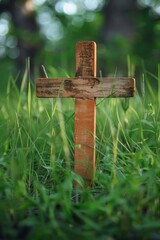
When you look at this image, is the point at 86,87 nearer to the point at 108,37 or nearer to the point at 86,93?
the point at 86,93

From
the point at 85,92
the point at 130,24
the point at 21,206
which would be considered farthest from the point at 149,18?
the point at 21,206

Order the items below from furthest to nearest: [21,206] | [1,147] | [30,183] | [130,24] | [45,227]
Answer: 1. [130,24]
2. [1,147]
3. [30,183]
4. [21,206]
5. [45,227]

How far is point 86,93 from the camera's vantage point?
188 centimetres

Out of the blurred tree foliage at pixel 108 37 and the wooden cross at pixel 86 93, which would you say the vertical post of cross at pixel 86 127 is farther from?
the blurred tree foliage at pixel 108 37

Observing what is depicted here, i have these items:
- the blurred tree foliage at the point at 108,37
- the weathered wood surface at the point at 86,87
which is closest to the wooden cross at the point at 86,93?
the weathered wood surface at the point at 86,87

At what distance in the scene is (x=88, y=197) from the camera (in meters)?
1.58

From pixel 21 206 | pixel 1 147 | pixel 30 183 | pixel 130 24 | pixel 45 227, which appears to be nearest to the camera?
pixel 45 227

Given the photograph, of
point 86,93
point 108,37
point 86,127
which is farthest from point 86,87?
point 108,37

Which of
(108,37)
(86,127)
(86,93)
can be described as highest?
(108,37)

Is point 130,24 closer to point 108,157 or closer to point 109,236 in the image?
point 108,157

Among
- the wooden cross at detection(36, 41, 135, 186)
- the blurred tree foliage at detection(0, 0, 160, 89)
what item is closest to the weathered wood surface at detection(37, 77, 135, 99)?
the wooden cross at detection(36, 41, 135, 186)

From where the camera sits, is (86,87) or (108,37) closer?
(86,87)

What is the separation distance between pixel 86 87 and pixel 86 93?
0.09ft

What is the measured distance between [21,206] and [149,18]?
21.4 feet
